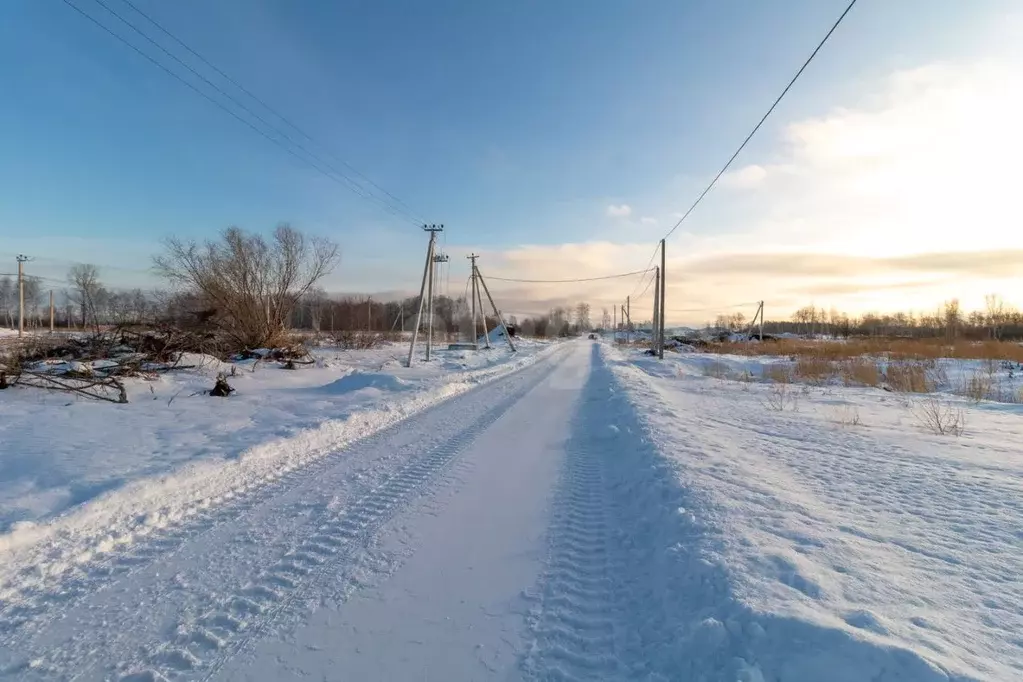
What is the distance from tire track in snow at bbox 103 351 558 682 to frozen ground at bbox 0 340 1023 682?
0.02 m

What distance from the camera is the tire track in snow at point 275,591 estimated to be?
2.49 m

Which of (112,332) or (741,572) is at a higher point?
(112,332)

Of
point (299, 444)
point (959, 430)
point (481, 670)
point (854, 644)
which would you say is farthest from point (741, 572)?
point (959, 430)

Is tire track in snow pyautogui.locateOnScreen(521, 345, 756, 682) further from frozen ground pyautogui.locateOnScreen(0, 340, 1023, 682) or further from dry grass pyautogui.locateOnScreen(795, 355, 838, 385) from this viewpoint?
dry grass pyautogui.locateOnScreen(795, 355, 838, 385)

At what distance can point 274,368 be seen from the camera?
1591cm

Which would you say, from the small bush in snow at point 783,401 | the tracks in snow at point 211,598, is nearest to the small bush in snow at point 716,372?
the small bush in snow at point 783,401

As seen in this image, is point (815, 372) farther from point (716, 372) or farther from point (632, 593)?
point (632, 593)

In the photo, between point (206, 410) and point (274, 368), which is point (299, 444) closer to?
point (206, 410)

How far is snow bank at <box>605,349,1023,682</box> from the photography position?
2.29 m

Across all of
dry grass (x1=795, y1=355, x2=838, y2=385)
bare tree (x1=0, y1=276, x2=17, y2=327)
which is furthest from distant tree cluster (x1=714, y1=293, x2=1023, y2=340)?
bare tree (x1=0, y1=276, x2=17, y2=327)

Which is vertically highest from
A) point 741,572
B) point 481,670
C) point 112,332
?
point 112,332

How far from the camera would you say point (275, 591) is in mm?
3135

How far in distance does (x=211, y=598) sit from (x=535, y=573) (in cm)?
213

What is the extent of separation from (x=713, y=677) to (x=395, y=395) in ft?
34.0
